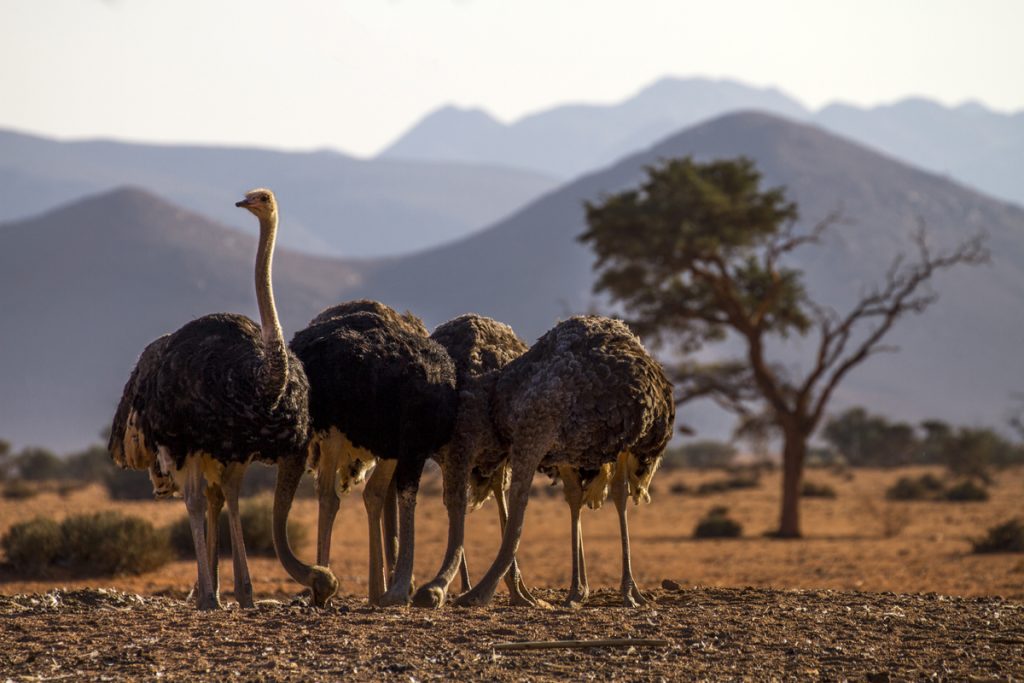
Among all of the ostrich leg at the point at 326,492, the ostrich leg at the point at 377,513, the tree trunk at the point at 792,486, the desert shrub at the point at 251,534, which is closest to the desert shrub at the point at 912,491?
the tree trunk at the point at 792,486

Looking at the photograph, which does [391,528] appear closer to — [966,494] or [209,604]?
[209,604]

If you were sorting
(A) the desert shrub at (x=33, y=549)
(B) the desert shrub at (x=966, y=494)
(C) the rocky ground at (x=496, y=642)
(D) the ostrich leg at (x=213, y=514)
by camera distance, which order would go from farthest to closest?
(B) the desert shrub at (x=966, y=494) → (A) the desert shrub at (x=33, y=549) → (D) the ostrich leg at (x=213, y=514) → (C) the rocky ground at (x=496, y=642)

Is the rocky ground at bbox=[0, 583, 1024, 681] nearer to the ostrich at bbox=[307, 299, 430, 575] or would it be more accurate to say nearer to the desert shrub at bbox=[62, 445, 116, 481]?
the ostrich at bbox=[307, 299, 430, 575]

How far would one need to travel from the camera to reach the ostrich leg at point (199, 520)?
10.0 m

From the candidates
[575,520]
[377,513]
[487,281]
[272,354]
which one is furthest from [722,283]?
[487,281]

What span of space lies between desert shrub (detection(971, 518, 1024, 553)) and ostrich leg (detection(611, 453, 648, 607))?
13.3m

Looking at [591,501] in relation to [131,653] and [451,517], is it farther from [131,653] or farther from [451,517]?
[131,653]

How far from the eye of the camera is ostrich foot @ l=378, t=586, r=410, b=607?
10.0 metres

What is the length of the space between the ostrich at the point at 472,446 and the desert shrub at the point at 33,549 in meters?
7.40

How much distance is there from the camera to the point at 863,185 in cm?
14475

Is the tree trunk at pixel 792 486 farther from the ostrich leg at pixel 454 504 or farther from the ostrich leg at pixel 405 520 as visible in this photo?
the ostrich leg at pixel 405 520

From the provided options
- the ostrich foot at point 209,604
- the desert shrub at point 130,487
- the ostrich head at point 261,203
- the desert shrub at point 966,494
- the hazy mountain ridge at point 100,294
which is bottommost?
the ostrich foot at point 209,604

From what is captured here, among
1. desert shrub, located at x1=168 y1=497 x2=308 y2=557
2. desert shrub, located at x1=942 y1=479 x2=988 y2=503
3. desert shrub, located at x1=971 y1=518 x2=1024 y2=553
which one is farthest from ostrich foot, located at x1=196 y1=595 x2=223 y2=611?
desert shrub, located at x1=942 y1=479 x2=988 y2=503

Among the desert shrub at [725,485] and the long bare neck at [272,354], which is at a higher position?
the long bare neck at [272,354]
